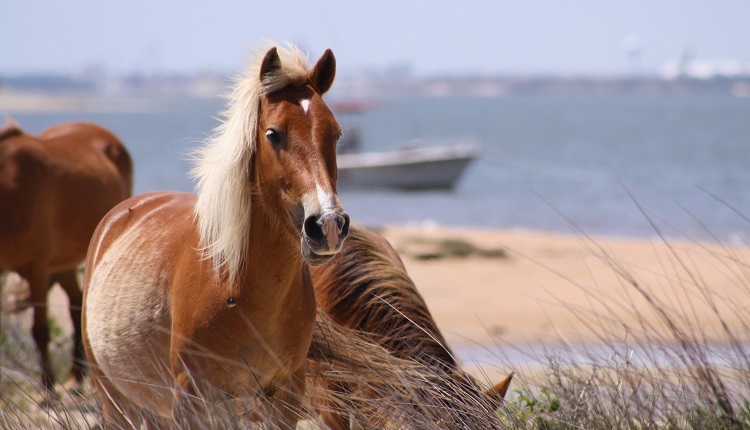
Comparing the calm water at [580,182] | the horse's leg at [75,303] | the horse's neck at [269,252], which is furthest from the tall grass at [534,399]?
the horse's leg at [75,303]

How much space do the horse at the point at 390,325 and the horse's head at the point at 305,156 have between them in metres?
0.83

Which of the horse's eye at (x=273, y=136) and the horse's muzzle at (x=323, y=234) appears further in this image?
the horse's eye at (x=273, y=136)

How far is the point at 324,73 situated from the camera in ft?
10.0

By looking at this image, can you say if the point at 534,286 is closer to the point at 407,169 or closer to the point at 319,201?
the point at 319,201

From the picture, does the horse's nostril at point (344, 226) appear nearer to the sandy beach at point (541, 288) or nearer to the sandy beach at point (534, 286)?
the sandy beach at point (534, 286)

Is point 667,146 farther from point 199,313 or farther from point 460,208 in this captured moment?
point 199,313

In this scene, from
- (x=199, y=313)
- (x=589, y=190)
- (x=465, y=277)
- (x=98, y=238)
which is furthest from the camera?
(x=589, y=190)

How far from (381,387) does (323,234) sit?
1070 millimetres

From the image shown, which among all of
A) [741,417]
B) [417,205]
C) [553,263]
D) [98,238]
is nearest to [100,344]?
[98,238]

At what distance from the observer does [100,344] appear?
136 inches

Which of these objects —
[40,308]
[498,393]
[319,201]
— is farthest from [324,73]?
[40,308]

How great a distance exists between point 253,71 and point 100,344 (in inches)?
48.3

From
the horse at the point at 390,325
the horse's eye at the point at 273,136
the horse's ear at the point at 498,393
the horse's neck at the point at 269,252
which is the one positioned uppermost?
the horse's eye at the point at 273,136

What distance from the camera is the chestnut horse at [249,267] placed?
285cm
